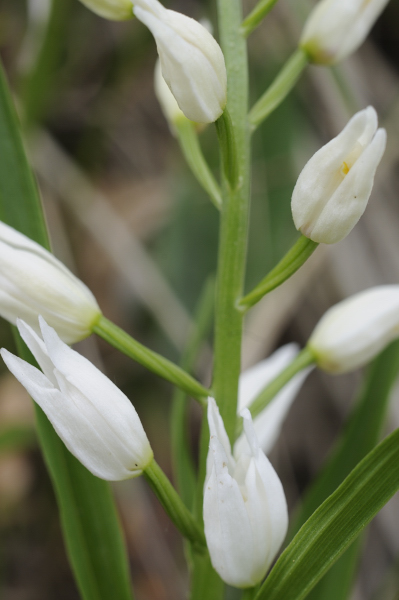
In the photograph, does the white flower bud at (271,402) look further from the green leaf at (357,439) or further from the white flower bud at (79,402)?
the white flower bud at (79,402)

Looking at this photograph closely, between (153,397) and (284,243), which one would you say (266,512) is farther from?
(153,397)

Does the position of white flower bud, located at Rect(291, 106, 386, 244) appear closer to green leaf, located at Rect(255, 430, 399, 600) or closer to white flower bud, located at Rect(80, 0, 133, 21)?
green leaf, located at Rect(255, 430, 399, 600)

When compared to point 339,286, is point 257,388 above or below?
above

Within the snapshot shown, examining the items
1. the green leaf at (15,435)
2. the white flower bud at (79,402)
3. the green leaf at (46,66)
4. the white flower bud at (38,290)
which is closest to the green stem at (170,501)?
the white flower bud at (79,402)

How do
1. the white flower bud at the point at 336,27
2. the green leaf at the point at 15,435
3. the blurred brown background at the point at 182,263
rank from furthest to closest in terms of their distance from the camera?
1. the blurred brown background at the point at 182,263
2. the green leaf at the point at 15,435
3. the white flower bud at the point at 336,27

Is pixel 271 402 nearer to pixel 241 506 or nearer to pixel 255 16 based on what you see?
pixel 241 506

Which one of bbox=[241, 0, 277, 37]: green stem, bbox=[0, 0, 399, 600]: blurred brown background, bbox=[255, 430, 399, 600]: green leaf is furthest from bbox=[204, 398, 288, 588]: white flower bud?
bbox=[0, 0, 399, 600]: blurred brown background

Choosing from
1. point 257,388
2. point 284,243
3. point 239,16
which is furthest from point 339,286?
point 239,16
